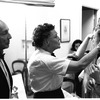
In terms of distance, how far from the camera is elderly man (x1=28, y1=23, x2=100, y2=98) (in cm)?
114

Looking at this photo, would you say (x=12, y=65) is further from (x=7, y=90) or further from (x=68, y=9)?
(x=7, y=90)

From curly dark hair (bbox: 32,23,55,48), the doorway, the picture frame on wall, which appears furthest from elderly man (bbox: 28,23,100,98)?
the doorway

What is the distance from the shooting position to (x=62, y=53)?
3656 millimetres

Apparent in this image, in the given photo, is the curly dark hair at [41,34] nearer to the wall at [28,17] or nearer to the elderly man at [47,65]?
the elderly man at [47,65]

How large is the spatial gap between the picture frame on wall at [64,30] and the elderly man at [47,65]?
91.1 inches

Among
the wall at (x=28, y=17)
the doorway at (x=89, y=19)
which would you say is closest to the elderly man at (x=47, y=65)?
the wall at (x=28, y=17)

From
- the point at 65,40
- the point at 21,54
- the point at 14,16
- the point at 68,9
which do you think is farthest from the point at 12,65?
the point at 68,9

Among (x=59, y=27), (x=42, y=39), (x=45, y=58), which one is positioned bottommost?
(x=45, y=58)

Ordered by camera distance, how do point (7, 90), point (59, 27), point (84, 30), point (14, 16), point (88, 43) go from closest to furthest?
point (7, 90)
point (88, 43)
point (14, 16)
point (59, 27)
point (84, 30)

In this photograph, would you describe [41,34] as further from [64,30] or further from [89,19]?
[89,19]

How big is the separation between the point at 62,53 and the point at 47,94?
95.7 inches

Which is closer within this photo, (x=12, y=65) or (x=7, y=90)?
(x=7, y=90)

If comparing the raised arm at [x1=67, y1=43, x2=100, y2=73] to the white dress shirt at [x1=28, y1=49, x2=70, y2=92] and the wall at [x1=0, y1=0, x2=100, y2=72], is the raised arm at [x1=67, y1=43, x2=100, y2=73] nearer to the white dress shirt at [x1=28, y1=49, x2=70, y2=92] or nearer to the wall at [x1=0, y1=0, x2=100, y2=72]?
the white dress shirt at [x1=28, y1=49, x2=70, y2=92]

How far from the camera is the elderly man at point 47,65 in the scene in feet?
3.75
